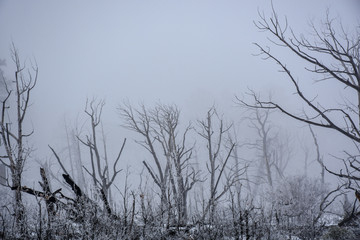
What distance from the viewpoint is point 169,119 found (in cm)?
738

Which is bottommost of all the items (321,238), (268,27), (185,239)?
(321,238)

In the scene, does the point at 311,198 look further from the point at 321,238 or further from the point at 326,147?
the point at 326,147

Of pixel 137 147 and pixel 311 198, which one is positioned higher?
pixel 137 147

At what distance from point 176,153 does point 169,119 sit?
5.20 feet

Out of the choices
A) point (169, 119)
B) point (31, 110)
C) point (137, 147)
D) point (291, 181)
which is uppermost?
point (31, 110)

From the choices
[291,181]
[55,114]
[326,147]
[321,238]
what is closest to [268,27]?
[321,238]

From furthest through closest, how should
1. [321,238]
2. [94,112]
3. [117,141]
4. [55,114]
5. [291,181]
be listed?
[55,114] → [117,141] → [291,181] → [94,112] → [321,238]

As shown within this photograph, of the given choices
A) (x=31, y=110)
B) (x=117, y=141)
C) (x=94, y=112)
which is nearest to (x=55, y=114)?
(x=31, y=110)

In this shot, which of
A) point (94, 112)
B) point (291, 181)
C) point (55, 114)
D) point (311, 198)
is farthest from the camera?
point (55, 114)

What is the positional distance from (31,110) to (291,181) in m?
67.7

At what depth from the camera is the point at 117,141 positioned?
189 ft

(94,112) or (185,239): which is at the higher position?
(94,112)

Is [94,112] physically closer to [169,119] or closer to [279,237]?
[169,119]

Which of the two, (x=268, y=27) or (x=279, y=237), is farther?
(x=279, y=237)
